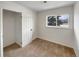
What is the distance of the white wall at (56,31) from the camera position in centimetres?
394

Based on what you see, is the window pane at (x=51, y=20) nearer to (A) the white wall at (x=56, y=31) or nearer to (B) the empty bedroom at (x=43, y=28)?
(B) the empty bedroom at (x=43, y=28)

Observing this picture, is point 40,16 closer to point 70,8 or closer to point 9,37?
point 70,8

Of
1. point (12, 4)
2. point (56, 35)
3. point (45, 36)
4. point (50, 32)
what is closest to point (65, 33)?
point (56, 35)

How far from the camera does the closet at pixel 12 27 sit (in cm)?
390

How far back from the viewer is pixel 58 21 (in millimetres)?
4625

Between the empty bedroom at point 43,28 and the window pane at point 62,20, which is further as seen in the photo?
the window pane at point 62,20

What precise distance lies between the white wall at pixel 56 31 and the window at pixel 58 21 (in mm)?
245

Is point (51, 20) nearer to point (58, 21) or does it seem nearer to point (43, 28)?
point (58, 21)

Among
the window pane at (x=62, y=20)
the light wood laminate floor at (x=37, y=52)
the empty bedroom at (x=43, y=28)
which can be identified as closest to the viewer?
the light wood laminate floor at (x=37, y=52)

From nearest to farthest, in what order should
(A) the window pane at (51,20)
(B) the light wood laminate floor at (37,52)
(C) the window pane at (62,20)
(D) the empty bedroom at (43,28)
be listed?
(B) the light wood laminate floor at (37,52) → (D) the empty bedroom at (43,28) → (C) the window pane at (62,20) → (A) the window pane at (51,20)

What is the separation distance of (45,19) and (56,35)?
1331mm

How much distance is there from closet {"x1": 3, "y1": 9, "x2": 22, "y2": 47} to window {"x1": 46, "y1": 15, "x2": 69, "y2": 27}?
6.46ft

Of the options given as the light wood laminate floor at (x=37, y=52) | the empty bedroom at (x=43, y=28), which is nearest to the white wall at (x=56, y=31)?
the empty bedroom at (x=43, y=28)

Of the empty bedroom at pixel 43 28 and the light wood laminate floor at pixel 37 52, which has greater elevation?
the empty bedroom at pixel 43 28
